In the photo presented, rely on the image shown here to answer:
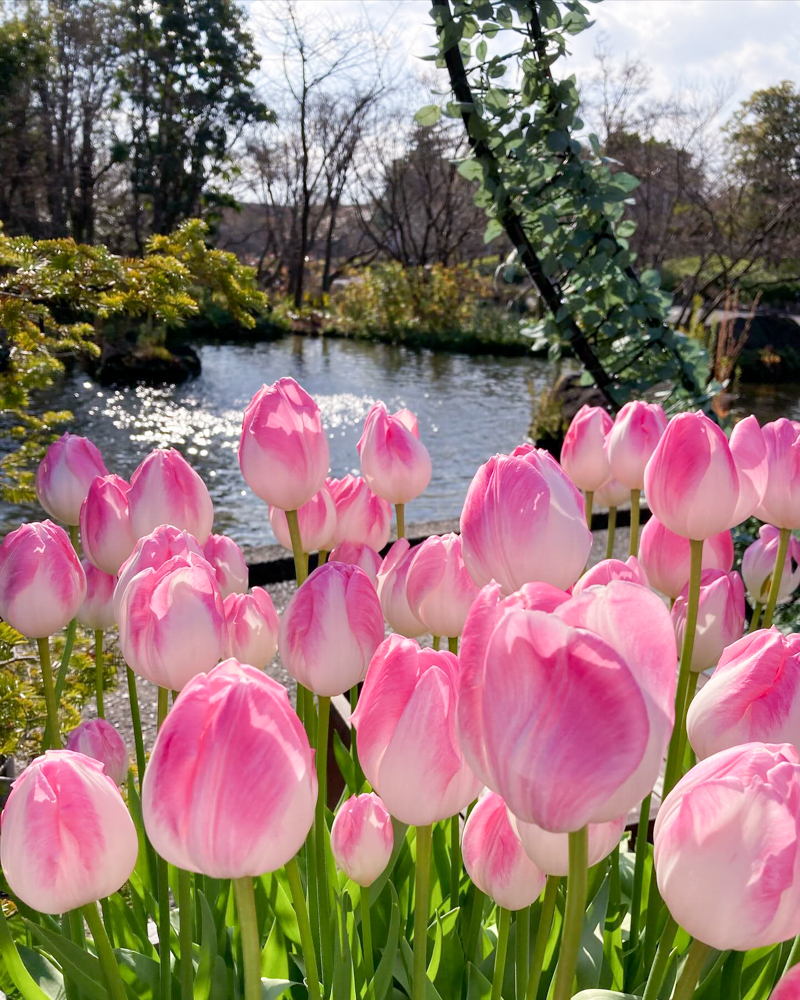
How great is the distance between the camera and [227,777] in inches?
17.6

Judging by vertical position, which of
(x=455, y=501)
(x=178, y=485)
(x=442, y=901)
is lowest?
(x=455, y=501)

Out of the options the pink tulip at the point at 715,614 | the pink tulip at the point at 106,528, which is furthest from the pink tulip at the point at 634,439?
the pink tulip at the point at 106,528

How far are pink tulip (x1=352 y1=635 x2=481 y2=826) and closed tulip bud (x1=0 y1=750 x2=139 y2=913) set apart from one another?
0.16 meters

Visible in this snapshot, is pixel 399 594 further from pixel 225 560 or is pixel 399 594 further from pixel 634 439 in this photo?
pixel 634 439

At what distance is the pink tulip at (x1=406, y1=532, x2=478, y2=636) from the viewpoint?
32.2 inches

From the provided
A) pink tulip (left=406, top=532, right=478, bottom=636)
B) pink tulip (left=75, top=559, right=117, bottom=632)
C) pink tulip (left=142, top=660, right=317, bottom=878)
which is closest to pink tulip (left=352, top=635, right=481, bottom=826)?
pink tulip (left=142, top=660, right=317, bottom=878)

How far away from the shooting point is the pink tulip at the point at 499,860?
61 centimetres

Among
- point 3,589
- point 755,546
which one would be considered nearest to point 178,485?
point 3,589

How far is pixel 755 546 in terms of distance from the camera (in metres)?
1.33

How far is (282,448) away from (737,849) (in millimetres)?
544

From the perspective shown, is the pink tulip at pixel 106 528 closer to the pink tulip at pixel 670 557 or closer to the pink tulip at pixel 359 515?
the pink tulip at pixel 359 515

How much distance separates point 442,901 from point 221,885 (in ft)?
0.92

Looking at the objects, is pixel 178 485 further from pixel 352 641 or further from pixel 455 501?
pixel 455 501

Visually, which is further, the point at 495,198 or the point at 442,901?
the point at 495,198
